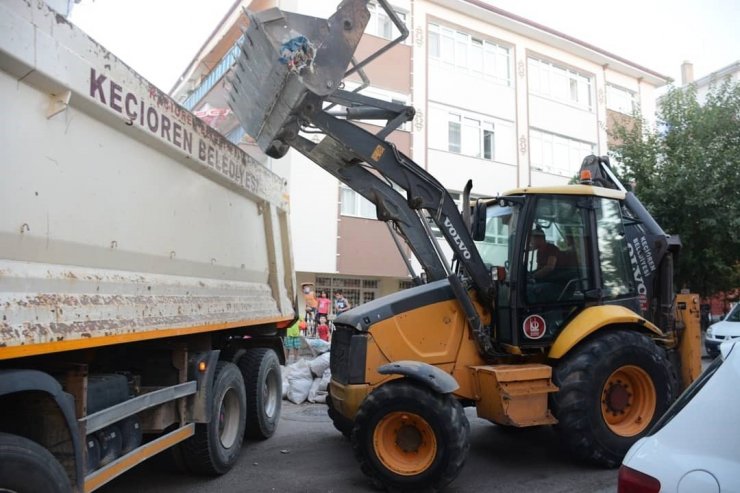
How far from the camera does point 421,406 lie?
4453 mm

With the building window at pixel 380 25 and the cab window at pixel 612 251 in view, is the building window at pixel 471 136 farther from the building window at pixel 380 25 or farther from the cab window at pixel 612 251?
the cab window at pixel 612 251

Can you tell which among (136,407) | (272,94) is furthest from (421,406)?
(272,94)

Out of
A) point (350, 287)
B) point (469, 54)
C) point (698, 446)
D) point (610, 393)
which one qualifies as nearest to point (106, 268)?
point (698, 446)

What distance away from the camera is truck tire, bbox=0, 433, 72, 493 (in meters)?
2.36

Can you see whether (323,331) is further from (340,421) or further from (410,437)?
(410,437)

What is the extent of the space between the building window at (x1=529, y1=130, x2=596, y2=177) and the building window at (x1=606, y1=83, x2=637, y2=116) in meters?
2.17

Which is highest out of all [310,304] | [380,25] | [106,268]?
[380,25]

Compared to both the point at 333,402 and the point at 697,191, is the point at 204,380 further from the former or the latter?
the point at 697,191

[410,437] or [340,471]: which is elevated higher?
[410,437]

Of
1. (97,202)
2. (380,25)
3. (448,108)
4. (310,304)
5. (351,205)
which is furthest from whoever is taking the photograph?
(448,108)

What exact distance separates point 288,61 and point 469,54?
16593 mm

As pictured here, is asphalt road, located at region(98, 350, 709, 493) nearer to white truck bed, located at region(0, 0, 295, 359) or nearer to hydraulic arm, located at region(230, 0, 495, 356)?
hydraulic arm, located at region(230, 0, 495, 356)

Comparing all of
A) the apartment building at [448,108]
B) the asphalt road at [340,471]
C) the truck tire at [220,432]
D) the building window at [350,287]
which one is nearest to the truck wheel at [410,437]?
the asphalt road at [340,471]

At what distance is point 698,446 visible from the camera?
211cm
